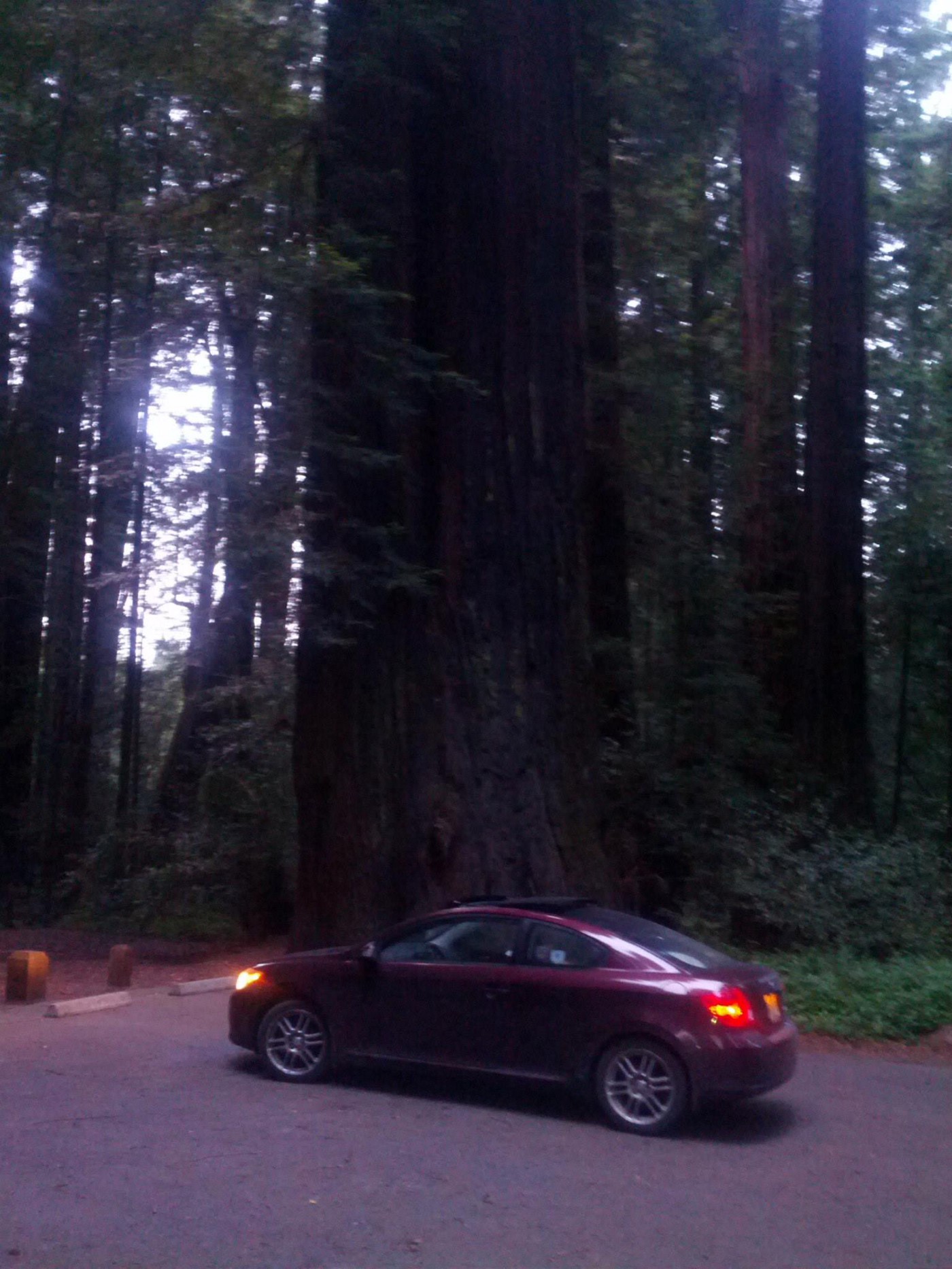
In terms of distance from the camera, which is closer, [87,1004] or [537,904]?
[537,904]

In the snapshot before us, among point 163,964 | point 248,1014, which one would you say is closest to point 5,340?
point 163,964

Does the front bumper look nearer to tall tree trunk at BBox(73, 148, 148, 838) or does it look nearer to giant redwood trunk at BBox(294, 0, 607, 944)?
giant redwood trunk at BBox(294, 0, 607, 944)

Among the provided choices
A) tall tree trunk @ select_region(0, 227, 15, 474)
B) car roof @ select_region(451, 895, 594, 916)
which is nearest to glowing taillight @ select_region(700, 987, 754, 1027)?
car roof @ select_region(451, 895, 594, 916)

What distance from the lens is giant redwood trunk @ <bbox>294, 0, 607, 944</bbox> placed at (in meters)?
14.0

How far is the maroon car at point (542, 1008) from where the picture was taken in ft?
29.4

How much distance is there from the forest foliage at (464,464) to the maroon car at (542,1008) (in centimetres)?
345

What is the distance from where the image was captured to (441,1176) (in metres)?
7.94

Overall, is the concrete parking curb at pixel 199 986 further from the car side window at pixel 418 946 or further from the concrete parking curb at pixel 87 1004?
the car side window at pixel 418 946

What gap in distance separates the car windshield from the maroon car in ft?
0.06

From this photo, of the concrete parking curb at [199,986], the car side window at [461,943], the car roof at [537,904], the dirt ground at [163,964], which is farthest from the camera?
the concrete parking curb at [199,986]

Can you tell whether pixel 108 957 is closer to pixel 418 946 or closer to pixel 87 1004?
pixel 87 1004

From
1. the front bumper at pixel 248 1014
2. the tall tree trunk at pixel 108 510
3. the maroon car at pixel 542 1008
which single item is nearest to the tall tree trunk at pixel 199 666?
the tall tree trunk at pixel 108 510

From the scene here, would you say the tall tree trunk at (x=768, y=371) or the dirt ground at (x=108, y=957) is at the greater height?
the tall tree trunk at (x=768, y=371)

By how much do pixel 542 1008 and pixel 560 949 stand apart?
411 mm
